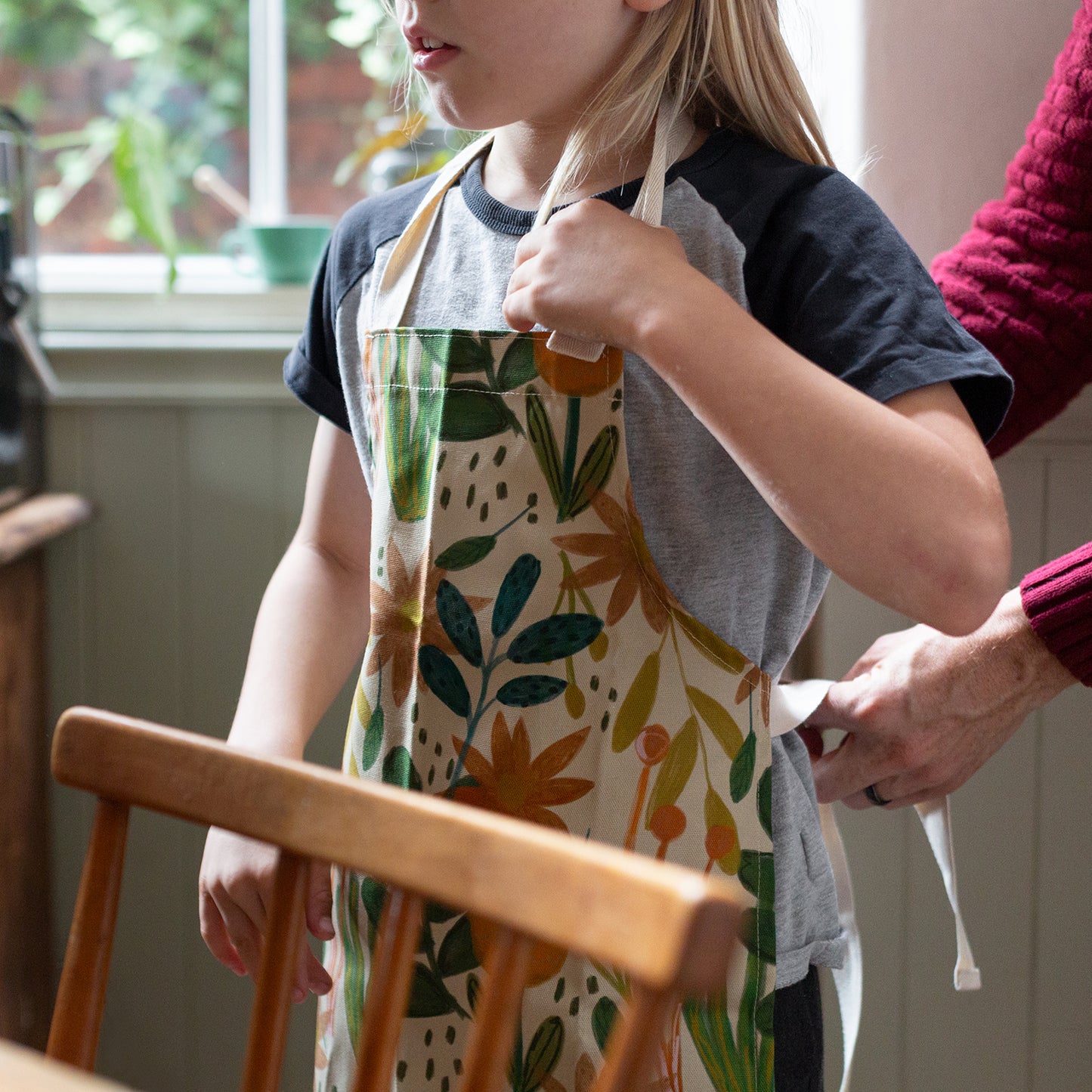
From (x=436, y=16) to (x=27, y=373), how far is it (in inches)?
37.5

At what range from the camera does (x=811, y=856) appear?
79 cm

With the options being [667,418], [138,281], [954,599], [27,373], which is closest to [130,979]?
[27,373]

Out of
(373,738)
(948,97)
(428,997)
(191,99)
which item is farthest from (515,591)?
(191,99)

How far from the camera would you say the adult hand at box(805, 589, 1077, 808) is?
849 mm

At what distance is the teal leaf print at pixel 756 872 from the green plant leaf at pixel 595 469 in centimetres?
23

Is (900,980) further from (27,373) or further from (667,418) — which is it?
(27,373)

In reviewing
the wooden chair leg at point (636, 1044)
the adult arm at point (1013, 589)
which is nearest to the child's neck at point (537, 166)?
the adult arm at point (1013, 589)

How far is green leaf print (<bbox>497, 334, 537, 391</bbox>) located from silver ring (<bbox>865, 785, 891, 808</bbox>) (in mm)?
412

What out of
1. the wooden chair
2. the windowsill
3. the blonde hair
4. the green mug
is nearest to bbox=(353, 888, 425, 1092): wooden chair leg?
the wooden chair

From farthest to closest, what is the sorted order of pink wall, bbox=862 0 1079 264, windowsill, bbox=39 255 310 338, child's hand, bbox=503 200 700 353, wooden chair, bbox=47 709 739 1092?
windowsill, bbox=39 255 310 338, pink wall, bbox=862 0 1079 264, child's hand, bbox=503 200 700 353, wooden chair, bbox=47 709 739 1092

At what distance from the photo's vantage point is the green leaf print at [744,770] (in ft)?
2.33

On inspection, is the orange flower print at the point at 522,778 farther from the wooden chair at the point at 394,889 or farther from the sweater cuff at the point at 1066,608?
the sweater cuff at the point at 1066,608

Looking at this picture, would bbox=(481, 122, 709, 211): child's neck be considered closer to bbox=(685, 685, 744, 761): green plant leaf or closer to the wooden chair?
bbox=(685, 685, 744, 761): green plant leaf

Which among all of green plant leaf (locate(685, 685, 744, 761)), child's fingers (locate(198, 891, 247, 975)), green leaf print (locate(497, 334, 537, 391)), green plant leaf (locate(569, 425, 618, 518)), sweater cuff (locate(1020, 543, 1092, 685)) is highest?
green leaf print (locate(497, 334, 537, 391))
